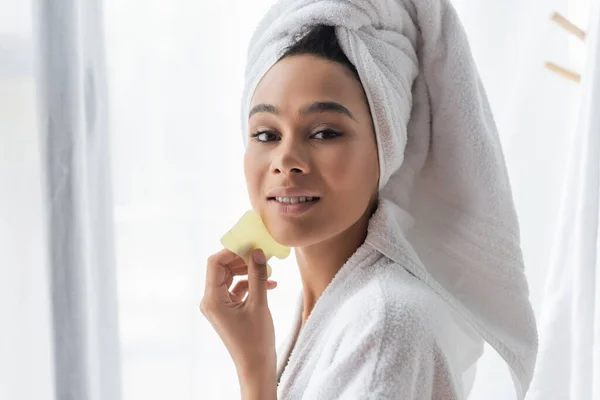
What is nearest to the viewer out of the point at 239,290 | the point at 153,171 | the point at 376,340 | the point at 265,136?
the point at 376,340

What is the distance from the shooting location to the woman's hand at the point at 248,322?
0.83m

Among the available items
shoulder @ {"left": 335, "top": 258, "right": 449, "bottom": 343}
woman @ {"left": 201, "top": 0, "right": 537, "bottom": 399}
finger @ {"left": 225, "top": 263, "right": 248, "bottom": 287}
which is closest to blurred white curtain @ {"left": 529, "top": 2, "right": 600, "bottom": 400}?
woman @ {"left": 201, "top": 0, "right": 537, "bottom": 399}

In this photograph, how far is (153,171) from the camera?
4.02 ft

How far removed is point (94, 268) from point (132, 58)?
1.17ft

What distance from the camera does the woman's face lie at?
0.80 meters

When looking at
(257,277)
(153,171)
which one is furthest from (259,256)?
(153,171)

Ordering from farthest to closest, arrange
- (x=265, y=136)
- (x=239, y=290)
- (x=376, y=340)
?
(x=239, y=290) → (x=265, y=136) → (x=376, y=340)

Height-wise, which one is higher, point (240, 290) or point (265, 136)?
point (265, 136)

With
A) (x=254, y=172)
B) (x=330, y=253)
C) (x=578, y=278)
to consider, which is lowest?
(x=578, y=278)

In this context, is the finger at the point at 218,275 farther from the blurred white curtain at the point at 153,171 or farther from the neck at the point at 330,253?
the blurred white curtain at the point at 153,171

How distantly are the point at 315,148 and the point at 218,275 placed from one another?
22 cm

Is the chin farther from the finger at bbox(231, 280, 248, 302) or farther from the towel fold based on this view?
the finger at bbox(231, 280, 248, 302)

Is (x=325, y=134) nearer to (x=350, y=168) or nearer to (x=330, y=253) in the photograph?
(x=350, y=168)

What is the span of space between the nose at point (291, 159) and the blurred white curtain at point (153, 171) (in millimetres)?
408
